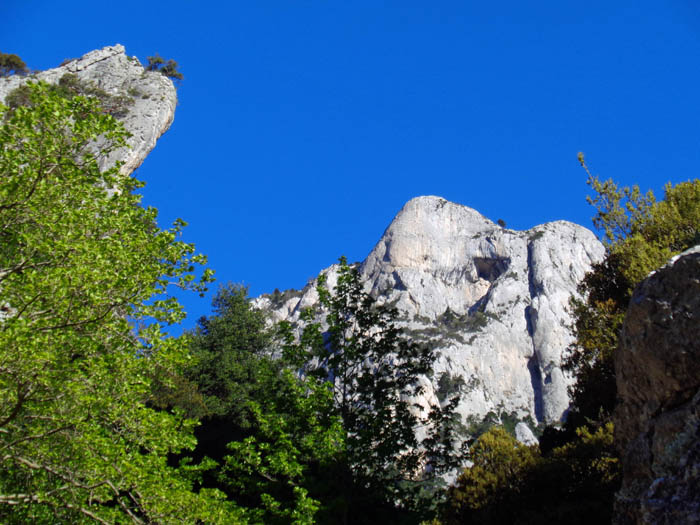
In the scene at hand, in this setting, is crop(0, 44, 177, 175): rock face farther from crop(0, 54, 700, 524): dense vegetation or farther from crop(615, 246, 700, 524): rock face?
crop(615, 246, 700, 524): rock face

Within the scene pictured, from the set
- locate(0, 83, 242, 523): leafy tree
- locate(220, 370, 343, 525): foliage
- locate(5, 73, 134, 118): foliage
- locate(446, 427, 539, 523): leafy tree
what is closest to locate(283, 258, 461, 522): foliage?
locate(220, 370, 343, 525): foliage

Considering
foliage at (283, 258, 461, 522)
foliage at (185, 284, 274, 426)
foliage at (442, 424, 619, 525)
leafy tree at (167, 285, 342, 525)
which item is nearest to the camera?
leafy tree at (167, 285, 342, 525)

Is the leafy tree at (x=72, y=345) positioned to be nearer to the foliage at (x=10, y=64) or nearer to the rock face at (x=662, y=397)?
the rock face at (x=662, y=397)

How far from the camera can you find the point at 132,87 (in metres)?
53.3

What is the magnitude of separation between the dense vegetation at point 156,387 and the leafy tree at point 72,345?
0.13 feet

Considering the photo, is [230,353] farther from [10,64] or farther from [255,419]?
[10,64]

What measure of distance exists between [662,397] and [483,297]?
431ft

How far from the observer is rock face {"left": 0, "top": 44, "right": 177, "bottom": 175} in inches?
1834

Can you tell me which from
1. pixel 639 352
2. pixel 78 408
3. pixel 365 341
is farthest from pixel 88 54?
pixel 639 352

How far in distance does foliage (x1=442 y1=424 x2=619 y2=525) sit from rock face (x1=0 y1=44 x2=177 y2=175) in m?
36.7

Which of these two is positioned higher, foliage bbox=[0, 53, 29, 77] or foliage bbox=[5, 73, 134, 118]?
foliage bbox=[0, 53, 29, 77]

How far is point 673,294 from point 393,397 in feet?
33.1

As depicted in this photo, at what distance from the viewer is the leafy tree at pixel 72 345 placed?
376 inches

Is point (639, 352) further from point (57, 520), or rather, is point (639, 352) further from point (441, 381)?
point (441, 381)
